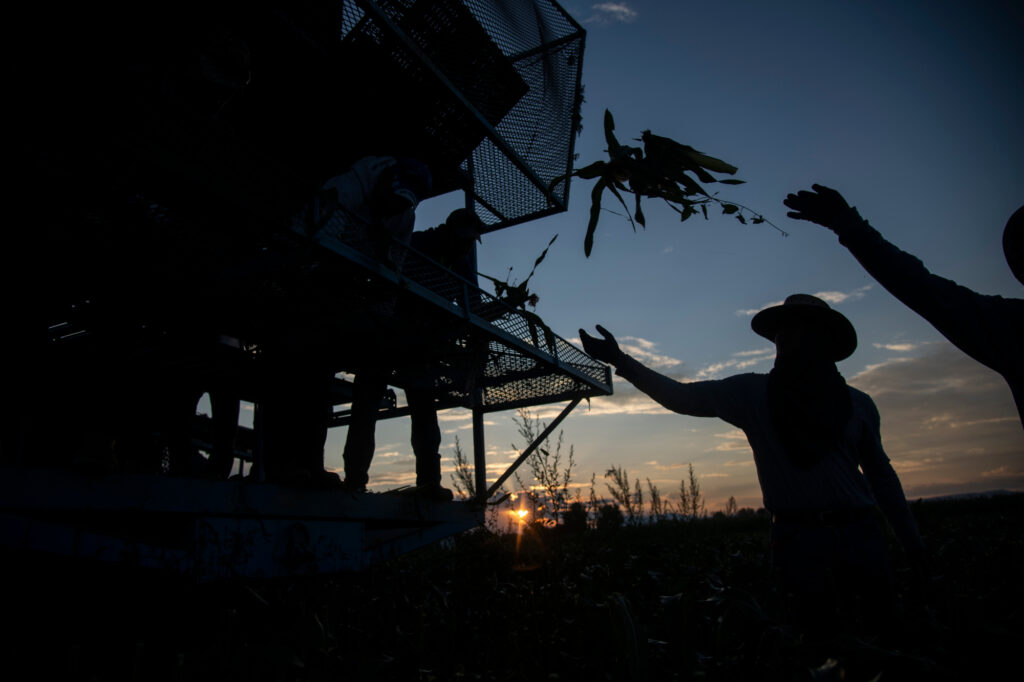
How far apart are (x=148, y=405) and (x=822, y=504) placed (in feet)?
13.1

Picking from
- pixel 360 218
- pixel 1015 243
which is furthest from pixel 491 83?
pixel 1015 243

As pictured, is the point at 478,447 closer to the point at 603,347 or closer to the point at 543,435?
the point at 543,435

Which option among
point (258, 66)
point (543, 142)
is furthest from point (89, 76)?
point (543, 142)

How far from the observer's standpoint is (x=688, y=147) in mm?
2395

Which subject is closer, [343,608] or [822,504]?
[822,504]

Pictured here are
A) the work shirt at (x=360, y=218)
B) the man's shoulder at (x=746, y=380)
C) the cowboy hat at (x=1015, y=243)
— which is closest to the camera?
the cowboy hat at (x=1015, y=243)

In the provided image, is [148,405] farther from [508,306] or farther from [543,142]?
[543,142]

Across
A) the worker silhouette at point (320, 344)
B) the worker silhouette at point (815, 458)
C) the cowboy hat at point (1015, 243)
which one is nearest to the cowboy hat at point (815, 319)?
the worker silhouette at point (815, 458)

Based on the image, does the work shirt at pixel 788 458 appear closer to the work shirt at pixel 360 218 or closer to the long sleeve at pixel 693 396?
the long sleeve at pixel 693 396

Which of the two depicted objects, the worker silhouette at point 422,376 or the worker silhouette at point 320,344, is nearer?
the worker silhouette at point 320,344

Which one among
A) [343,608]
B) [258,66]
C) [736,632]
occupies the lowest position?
[343,608]

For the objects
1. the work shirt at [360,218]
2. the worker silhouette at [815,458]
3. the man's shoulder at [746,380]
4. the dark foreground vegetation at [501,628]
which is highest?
the work shirt at [360,218]

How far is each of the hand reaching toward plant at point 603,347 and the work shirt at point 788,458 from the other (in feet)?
0.21

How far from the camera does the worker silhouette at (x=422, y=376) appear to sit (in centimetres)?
366
